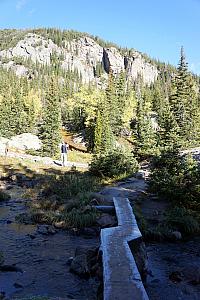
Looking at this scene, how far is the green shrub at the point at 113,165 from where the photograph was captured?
1187 inches


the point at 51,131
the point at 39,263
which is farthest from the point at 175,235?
the point at 51,131

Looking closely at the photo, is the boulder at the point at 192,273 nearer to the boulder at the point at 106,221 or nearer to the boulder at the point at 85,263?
the boulder at the point at 85,263

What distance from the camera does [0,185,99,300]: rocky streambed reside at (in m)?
9.97

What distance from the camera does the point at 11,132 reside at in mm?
73375

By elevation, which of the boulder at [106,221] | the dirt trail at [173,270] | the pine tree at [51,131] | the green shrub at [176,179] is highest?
the pine tree at [51,131]

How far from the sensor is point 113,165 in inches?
1183

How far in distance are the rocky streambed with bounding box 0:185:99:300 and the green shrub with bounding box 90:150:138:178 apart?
1363 cm

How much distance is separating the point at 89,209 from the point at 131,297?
9.60 meters

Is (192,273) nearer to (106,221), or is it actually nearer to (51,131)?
(106,221)

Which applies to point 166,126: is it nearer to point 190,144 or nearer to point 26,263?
point 190,144

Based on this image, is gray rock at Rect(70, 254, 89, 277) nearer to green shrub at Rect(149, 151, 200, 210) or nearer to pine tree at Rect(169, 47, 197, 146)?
green shrub at Rect(149, 151, 200, 210)

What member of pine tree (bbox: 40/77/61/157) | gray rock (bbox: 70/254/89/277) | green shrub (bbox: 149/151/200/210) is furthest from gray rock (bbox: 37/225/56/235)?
pine tree (bbox: 40/77/61/157)

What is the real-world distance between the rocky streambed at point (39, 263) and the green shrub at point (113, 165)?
13.6 metres

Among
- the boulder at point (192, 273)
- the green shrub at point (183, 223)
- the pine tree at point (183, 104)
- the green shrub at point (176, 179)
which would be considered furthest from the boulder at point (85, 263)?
the pine tree at point (183, 104)
